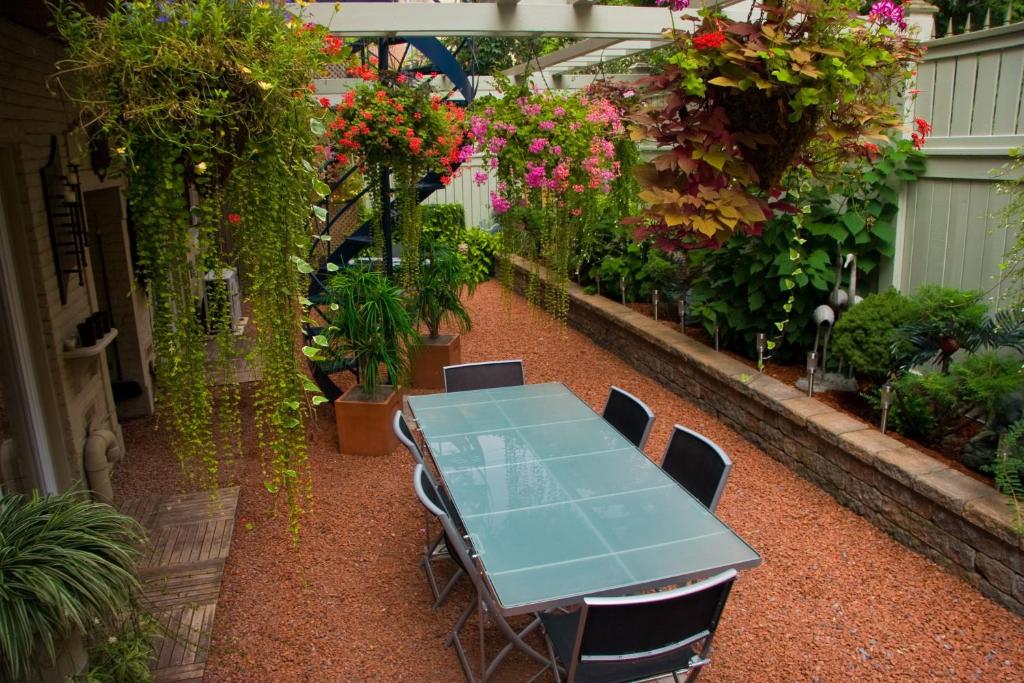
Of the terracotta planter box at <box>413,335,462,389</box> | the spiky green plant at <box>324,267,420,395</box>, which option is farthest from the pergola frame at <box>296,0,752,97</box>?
the terracotta planter box at <box>413,335,462,389</box>

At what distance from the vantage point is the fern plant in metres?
2.98

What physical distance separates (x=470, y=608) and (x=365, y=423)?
2.07 m

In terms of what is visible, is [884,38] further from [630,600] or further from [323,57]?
[630,600]

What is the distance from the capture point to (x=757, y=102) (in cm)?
386

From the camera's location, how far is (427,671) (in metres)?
2.74

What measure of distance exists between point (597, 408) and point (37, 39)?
3.98 metres

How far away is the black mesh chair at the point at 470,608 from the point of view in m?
2.39

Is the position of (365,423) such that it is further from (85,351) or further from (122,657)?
(122,657)

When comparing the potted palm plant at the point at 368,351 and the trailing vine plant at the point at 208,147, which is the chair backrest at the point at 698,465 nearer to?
the trailing vine plant at the point at 208,147

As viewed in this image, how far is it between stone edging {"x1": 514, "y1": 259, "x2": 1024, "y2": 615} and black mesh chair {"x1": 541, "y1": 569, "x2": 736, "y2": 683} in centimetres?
150

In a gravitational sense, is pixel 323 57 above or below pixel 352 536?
above

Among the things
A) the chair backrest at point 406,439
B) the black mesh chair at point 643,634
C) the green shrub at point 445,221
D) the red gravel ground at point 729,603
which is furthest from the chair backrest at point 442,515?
the green shrub at point 445,221

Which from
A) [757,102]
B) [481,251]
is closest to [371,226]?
[757,102]

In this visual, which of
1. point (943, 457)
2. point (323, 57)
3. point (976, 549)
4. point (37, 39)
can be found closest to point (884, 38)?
point (943, 457)
